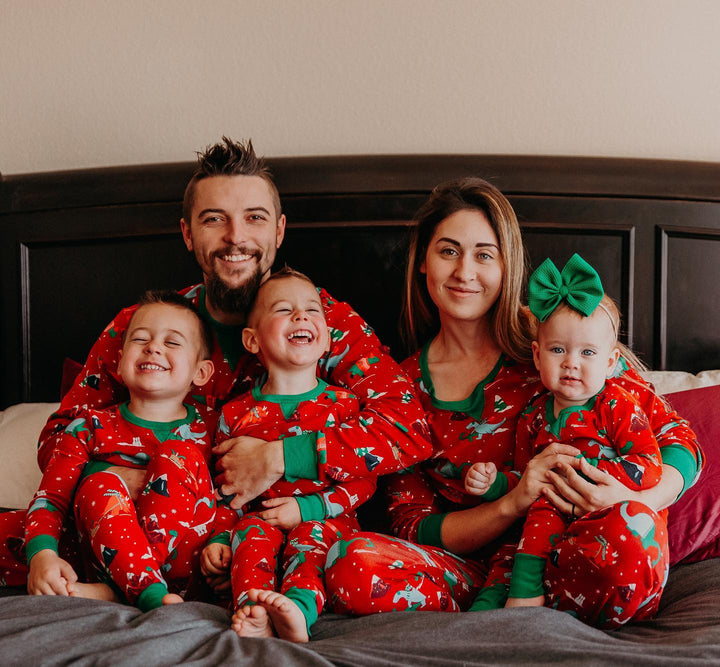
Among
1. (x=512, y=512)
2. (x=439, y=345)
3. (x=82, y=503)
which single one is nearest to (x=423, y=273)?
(x=439, y=345)

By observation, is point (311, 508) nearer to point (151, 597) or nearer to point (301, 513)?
point (301, 513)

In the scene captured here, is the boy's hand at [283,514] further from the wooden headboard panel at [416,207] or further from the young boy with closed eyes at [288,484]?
the wooden headboard panel at [416,207]

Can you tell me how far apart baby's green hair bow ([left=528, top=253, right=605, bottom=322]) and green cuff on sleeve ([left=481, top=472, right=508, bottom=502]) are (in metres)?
0.36

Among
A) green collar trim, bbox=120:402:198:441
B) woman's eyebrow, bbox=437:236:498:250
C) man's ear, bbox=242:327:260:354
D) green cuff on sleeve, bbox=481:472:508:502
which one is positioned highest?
woman's eyebrow, bbox=437:236:498:250

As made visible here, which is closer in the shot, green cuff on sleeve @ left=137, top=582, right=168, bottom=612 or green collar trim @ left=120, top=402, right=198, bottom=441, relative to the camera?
green cuff on sleeve @ left=137, top=582, right=168, bottom=612

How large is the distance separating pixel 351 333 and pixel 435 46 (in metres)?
1.07

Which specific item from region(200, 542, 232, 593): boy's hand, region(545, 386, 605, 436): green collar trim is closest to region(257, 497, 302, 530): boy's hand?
region(200, 542, 232, 593): boy's hand

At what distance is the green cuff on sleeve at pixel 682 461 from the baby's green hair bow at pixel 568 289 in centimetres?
33

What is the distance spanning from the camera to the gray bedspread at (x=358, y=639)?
3.64ft

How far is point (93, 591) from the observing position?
146 centimetres

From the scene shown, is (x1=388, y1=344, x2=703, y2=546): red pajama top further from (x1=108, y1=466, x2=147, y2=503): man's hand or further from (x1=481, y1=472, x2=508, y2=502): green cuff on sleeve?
(x1=108, y1=466, x2=147, y2=503): man's hand

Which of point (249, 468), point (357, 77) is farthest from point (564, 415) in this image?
point (357, 77)

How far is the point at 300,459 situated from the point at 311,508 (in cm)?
11

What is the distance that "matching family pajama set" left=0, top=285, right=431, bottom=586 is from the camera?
65.8 inches
